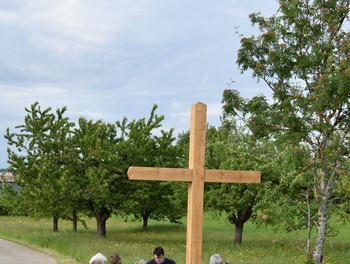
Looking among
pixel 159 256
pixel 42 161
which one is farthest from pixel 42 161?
pixel 159 256

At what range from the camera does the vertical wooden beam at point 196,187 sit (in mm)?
7387

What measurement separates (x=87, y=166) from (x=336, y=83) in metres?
16.3

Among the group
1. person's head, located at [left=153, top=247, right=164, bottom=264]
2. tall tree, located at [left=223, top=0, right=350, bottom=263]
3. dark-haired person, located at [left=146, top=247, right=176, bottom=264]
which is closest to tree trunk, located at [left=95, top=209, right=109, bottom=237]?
tall tree, located at [left=223, top=0, right=350, bottom=263]

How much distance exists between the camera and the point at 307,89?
14938 millimetres

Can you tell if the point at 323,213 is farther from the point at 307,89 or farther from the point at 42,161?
the point at 42,161

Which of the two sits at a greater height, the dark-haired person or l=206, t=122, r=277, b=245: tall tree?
l=206, t=122, r=277, b=245: tall tree

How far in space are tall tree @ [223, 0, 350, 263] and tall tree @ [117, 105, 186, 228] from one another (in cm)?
1172

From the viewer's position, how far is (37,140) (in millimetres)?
27391

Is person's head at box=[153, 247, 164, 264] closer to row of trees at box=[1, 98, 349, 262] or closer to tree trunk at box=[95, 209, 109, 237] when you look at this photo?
row of trees at box=[1, 98, 349, 262]

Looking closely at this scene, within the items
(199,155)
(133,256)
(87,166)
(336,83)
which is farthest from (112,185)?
(199,155)

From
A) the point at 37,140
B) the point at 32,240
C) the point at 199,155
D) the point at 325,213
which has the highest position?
the point at 37,140

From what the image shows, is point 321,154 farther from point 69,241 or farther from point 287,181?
point 69,241

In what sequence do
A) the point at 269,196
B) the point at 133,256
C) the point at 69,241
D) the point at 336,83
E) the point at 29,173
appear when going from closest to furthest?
the point at 336,83 < the point at 269,196 < the point at 133,256 < the point at 69,241 < the point at 29,173

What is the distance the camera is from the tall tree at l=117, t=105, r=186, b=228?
85.4 ft
